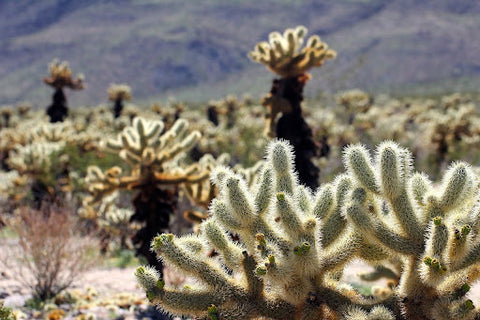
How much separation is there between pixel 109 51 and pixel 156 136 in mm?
163996

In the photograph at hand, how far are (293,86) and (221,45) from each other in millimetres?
161514

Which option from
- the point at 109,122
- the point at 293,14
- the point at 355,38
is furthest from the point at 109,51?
the point at 109,122

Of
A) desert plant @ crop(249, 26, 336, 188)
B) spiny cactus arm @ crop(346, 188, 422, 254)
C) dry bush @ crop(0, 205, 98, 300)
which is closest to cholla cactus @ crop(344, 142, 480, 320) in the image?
spiny cactus arm @ crop(346, 188, 422, 254)

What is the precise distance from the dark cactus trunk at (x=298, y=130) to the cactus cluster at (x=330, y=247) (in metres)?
5.46

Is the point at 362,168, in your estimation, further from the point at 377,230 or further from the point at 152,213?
the point at 152,213

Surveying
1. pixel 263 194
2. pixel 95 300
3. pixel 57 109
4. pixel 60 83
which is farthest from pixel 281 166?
pixel 57 109

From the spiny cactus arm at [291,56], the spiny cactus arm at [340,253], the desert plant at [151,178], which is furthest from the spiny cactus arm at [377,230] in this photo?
the spiny cactus arm at [291,56]

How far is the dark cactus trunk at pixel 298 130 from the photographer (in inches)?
364

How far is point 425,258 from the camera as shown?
3146mm

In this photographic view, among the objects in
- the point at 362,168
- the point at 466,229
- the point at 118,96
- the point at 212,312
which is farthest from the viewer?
the point at 118,96

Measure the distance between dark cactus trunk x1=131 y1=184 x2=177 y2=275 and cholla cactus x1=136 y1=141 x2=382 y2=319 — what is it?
12.2 feet

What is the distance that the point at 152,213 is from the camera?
7.44 metres

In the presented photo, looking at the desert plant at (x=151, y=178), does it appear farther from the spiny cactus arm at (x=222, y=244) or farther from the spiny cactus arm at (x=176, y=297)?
the spiny cactus arm at (x=176, y=297)

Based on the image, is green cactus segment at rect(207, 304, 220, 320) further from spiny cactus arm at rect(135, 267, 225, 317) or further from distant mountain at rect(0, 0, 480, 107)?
distant mountain at rect(0, 0, 480, 107)
